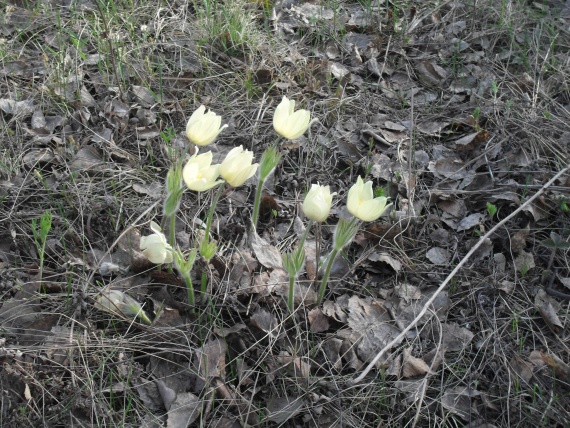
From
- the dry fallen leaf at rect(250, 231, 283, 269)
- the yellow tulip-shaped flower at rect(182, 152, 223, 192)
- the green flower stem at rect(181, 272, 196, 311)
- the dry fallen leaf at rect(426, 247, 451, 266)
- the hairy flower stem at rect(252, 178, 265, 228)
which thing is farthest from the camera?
the dry fallen leaf at rect(426, 247, 451, 266)

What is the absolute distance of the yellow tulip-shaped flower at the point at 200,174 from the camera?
6.59ft

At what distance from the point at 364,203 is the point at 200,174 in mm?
588

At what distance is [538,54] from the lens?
3521mm

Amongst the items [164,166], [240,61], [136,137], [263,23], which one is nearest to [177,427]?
[164,166]

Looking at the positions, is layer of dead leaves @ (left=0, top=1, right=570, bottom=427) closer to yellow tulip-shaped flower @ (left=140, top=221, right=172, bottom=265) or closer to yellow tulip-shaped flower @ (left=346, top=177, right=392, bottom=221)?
yellow tulip-shaped flower @ (left=140, top=221, right=172, bottom=265)

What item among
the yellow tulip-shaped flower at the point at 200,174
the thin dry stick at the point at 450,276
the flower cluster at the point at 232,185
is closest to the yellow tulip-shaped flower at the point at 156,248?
the flower cluster at the point at 232,185

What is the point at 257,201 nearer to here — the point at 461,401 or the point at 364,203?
the point at 364,203

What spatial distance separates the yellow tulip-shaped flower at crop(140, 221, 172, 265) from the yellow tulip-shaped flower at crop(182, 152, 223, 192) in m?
0.24

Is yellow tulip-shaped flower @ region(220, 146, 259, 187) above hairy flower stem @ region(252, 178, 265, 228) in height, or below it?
above

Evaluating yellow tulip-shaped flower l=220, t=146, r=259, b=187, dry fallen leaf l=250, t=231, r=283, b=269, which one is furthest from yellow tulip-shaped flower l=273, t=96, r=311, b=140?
dry fallen leaf l=250, t=231, r=283, b=269

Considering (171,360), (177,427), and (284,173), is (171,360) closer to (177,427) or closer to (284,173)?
(177,427)

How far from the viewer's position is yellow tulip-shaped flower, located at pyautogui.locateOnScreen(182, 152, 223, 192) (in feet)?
6.59

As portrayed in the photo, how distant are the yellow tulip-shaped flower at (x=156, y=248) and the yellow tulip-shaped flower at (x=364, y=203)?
68 centimetres

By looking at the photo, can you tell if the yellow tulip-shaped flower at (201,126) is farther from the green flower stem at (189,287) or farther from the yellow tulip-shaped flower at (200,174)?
the green flower stem at (189,287)
